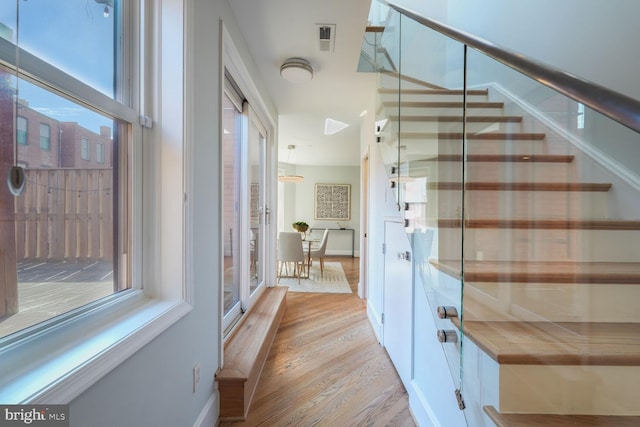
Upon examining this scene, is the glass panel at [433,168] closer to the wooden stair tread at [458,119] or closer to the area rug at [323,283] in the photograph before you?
the wooden stair tread at [458,119]

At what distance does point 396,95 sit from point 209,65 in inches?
52.5

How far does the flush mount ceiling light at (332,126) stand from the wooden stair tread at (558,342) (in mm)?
3601

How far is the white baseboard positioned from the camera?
141 cm

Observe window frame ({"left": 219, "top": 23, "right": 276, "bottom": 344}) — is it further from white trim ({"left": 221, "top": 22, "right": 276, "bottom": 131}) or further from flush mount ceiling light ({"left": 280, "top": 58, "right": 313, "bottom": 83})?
flush mount ceiling light ({"left": 280, "top": 58, "right": 313, "bottom": 83})

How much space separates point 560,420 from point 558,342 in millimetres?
249

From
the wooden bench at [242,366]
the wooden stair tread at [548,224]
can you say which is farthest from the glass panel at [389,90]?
the wooden bench at [242,366]

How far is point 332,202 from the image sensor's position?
8211mm

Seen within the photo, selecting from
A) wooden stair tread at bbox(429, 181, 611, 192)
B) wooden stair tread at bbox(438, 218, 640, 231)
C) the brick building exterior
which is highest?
the brick building exterior

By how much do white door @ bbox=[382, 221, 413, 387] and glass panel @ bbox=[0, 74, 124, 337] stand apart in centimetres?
179

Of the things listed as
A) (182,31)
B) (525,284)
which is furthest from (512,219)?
(182,31)

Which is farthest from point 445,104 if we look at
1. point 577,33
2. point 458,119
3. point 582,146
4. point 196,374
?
point 196,374

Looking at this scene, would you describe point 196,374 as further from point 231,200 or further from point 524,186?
point 524,186

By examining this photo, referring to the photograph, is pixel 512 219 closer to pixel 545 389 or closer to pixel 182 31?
pixel 545 389

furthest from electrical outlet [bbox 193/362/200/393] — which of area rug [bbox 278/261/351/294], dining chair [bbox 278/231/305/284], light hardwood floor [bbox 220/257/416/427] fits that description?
dining chair [bbox 278/231/305/284]
